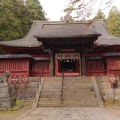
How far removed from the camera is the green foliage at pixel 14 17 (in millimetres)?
30188

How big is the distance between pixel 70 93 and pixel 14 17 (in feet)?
75.2

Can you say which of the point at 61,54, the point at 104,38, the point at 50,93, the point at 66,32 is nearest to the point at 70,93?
the point at 50,93

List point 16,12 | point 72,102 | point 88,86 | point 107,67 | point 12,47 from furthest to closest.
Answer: point 16,12, point 12,47, point 107,67, point 88,86, point 72,102

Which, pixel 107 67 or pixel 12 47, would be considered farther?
pixel 12 47

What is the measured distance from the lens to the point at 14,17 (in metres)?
33.1

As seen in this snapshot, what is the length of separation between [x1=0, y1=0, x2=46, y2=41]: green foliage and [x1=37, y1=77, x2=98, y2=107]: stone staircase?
1650 cm

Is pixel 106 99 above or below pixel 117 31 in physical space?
below

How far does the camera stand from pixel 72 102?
1254 cm

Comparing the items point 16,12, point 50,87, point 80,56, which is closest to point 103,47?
point 80,56

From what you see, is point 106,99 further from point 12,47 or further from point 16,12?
point 16,12

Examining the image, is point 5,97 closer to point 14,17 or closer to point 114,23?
point 14,17

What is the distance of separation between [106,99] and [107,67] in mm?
5472

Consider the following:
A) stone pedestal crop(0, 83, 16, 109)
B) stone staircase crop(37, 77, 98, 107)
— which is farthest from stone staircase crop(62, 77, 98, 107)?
stone pedestal crop(0, 83, 16, 109)

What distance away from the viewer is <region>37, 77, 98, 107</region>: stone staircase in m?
12.5
